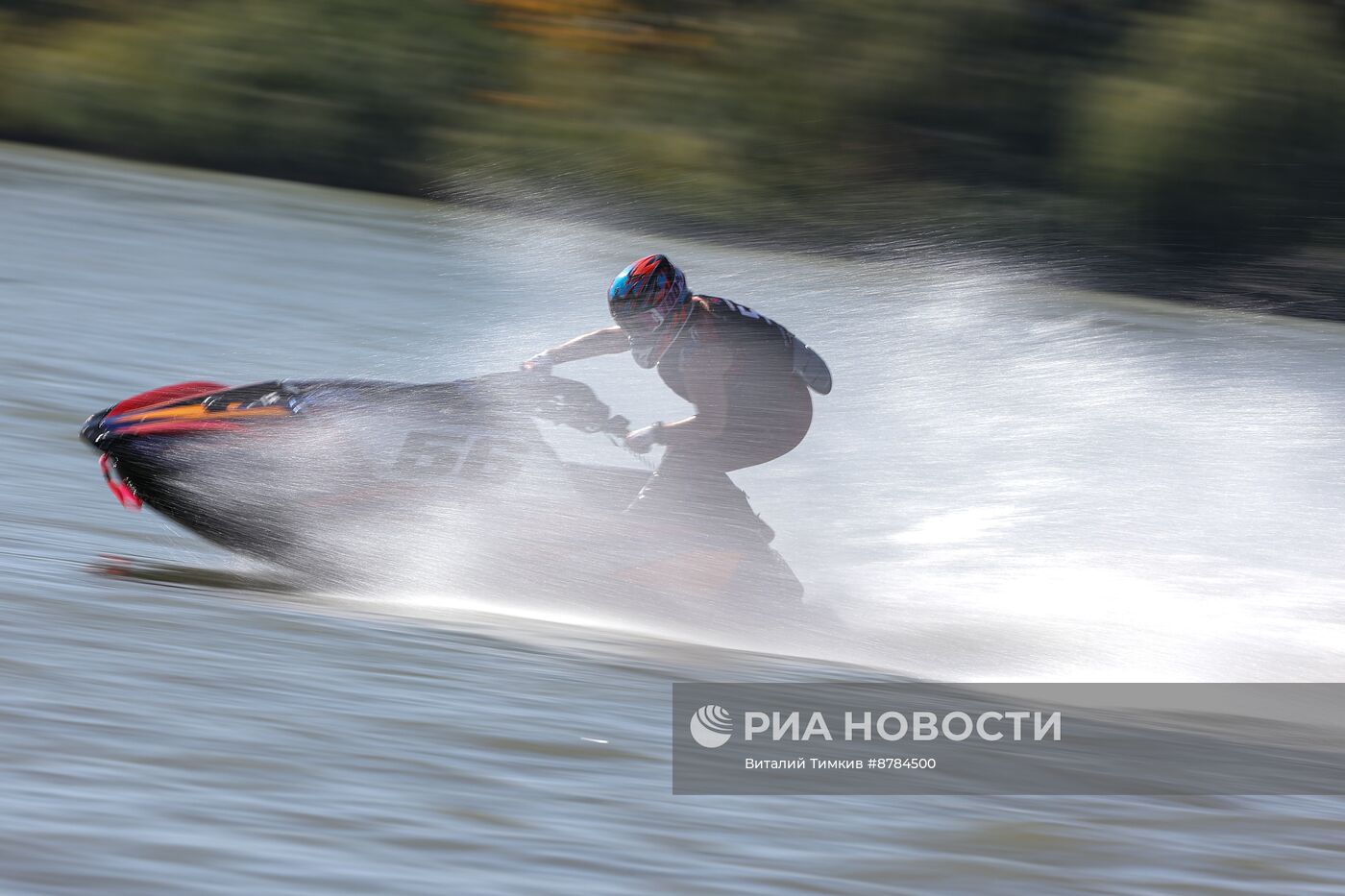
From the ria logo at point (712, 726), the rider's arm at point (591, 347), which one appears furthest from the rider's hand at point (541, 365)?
the ria logo at point (712, 726)

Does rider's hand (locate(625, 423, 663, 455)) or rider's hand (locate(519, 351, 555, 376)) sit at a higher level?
rider's hand (locate(519, 351, 555, 376))

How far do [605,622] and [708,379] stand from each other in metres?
0.97

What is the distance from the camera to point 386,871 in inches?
177

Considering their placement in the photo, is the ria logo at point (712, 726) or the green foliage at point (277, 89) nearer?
the ria logo at point (712, 726)

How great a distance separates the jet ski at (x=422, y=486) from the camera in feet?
23.5

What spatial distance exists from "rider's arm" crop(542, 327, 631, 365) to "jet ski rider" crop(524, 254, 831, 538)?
0.11m

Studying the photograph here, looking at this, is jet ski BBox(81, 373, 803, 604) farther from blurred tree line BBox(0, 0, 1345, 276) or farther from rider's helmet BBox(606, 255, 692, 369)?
blurred tree line BBox(0, 0, 1345, 276)

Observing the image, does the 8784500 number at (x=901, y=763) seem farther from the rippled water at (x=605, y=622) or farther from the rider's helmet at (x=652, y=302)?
the rider's helmet at (x=652, y=302)

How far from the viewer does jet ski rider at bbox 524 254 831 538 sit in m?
7.05


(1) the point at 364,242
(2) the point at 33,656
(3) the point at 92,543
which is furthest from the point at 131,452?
(1) the point at 364,242

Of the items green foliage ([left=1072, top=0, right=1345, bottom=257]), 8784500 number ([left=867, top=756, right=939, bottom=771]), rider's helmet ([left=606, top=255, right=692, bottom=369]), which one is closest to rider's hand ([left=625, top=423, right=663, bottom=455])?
rider's helmet ([left=606, top=255, right=692, bottom=369])

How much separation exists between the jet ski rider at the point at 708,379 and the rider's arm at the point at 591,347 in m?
0.11

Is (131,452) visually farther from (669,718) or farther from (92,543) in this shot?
(669,718)

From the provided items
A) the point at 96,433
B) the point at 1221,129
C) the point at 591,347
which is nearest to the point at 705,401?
the point at 591,347
